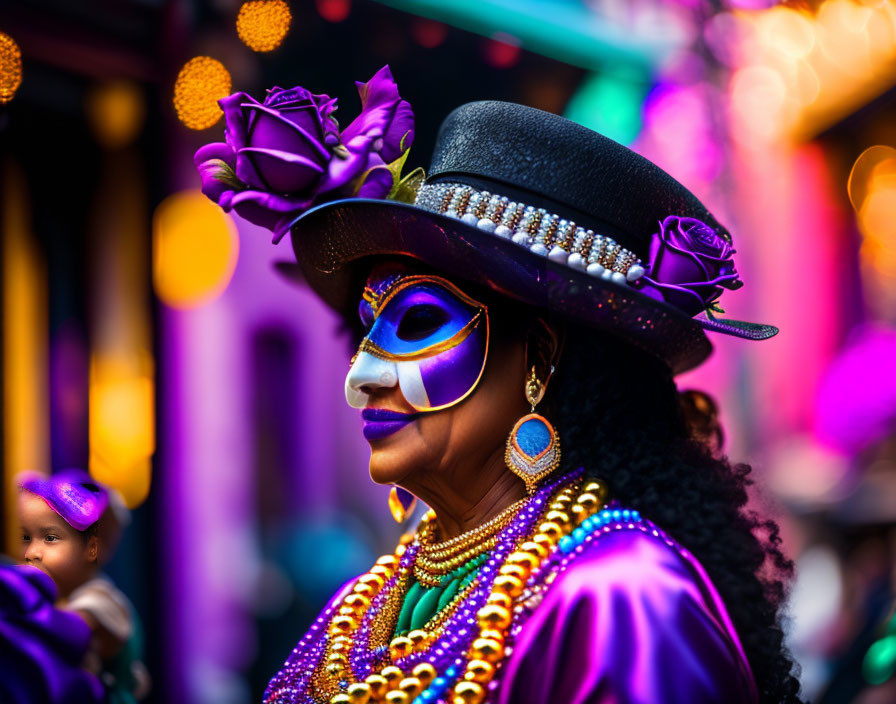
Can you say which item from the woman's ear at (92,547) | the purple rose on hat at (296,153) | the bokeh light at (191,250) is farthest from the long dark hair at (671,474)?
the bokeh light at (191,250)

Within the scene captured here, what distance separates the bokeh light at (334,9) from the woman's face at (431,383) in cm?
371

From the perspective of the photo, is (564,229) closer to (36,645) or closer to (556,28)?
(36,645)

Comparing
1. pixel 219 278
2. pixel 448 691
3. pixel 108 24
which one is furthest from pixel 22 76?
pixel 448 691

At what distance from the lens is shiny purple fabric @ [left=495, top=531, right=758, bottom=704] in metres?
1.60

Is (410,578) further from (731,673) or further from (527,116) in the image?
(527,116)

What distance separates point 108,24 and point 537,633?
4.78m

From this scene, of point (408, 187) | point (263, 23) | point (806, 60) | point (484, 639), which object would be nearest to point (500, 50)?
point (263, 23)

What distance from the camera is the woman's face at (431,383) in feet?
6.71

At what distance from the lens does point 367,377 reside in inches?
81.1

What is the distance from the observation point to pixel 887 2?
6.46 m

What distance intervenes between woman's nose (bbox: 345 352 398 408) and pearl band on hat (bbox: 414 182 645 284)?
0.35 m

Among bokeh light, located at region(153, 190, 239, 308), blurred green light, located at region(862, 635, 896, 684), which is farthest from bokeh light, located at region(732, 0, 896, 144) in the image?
blurred green light, located at region(862, 635, 896, 684)

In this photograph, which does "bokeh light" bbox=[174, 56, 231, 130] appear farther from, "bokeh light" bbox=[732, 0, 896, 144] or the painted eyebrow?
the painted eyebrow

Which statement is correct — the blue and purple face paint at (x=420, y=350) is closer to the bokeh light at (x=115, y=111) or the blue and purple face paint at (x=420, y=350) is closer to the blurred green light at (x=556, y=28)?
the blurred green light at (x=556, y=28)
